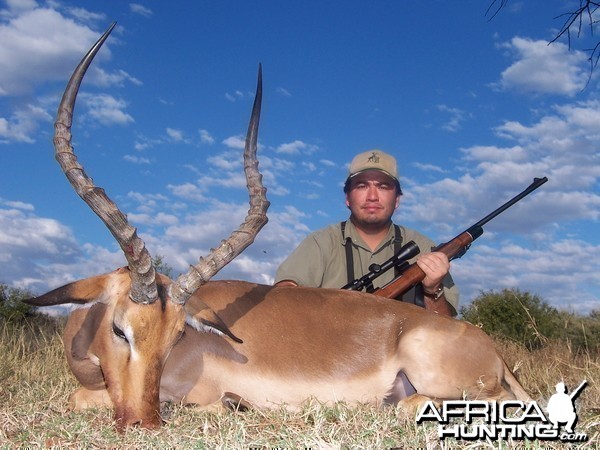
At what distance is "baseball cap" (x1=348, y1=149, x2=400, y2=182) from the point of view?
26.2ft

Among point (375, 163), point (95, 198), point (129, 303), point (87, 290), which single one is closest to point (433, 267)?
point (375, 163)

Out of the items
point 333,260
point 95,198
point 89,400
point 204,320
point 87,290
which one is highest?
point 333,260

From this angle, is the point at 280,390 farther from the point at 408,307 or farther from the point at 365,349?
the point at 408,307

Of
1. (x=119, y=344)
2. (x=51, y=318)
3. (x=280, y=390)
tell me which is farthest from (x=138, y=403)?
(x=51, y=318)

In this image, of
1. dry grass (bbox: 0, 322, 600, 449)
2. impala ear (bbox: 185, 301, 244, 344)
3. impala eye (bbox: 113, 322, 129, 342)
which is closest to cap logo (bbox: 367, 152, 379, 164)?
dry grass (bbox: 0, 322, 600, 449)

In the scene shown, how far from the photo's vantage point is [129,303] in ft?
15.2

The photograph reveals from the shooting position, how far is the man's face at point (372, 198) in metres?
7.94

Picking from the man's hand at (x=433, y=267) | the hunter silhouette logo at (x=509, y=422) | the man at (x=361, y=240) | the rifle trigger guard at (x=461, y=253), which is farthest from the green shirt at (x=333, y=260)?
the hunter silhouette logo at (x=509, y=422)

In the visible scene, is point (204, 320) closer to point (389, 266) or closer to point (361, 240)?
point (389, 266)

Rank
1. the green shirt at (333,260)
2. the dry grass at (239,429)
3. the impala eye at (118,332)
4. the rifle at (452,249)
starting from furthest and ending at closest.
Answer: the green shirt at (333,260) → the rifle at (452,249) → the impala eye at (118,332) → the dry grass at (239,429)

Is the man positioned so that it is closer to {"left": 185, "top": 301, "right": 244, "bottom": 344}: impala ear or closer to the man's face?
the man's face

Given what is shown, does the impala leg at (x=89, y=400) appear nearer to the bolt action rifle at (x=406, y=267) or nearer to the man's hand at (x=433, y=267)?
the bolt action rifle at (x=406, y=267)

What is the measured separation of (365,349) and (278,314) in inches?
31.0

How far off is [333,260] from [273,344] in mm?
2588
